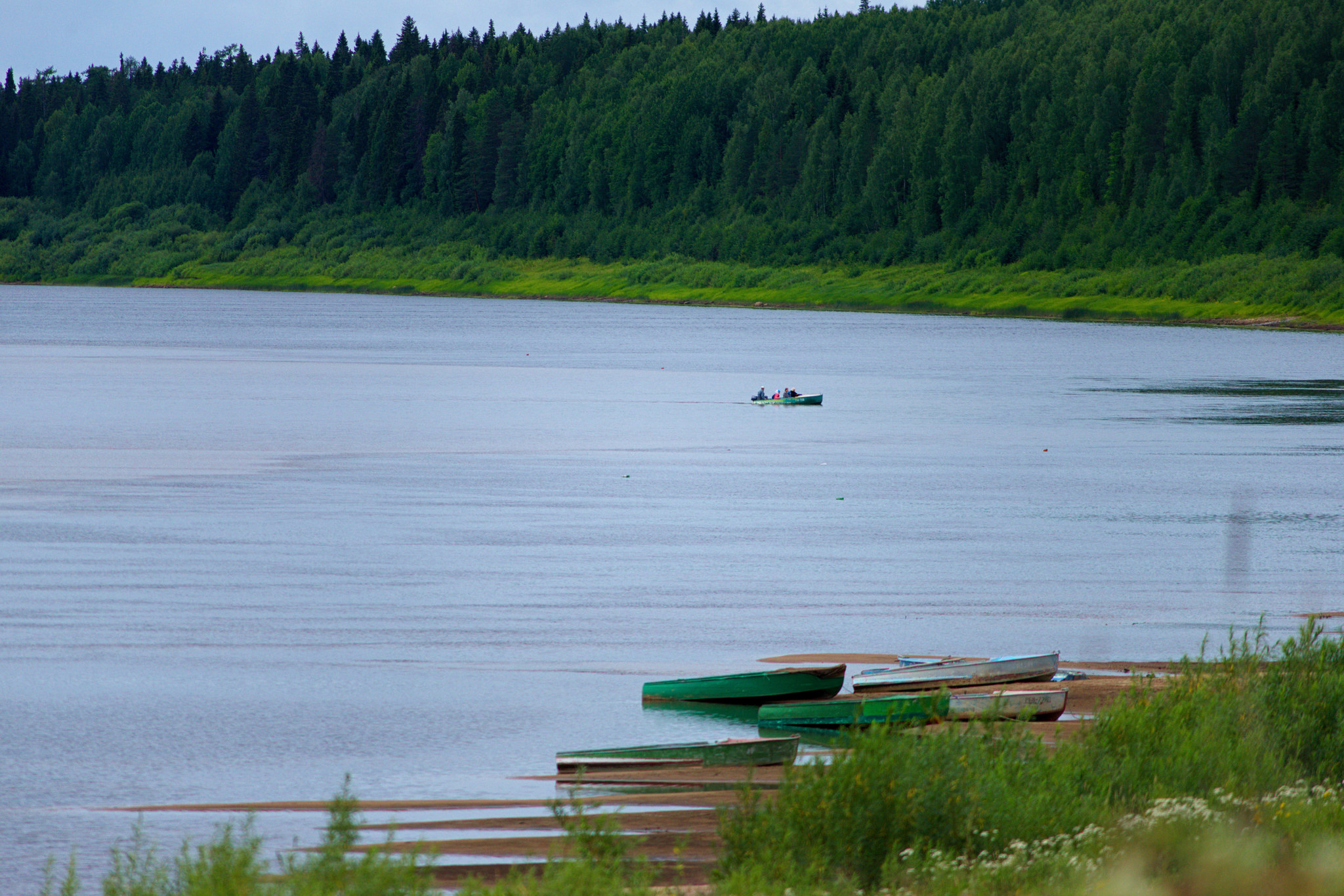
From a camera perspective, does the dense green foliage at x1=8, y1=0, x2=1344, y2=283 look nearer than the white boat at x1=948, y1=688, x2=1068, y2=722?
No

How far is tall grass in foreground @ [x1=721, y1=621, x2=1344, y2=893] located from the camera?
9.94 meters

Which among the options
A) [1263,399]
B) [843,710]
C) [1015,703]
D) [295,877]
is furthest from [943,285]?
[295,877]

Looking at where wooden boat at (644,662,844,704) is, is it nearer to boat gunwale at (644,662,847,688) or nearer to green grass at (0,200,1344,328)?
boat gunwale at (644,662,847,688)

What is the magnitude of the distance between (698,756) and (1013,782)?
3444 mm

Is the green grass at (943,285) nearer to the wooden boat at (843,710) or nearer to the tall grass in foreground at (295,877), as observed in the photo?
the wooden boat at (843,710)

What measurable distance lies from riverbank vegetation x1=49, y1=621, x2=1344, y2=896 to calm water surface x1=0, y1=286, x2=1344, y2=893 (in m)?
3.48

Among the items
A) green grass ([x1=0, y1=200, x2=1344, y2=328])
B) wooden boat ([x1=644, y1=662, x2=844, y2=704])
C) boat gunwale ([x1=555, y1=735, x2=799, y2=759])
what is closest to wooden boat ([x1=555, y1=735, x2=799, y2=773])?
boat gunwale ([x1=555, y1=735, x2=799, y2=759])

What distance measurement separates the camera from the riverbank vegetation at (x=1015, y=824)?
8.51 m

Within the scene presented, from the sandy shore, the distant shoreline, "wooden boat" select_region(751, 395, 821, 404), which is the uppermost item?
the distant shoreline

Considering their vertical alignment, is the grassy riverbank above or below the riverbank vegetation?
above

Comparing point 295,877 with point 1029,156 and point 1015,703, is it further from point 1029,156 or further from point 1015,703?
point 1029,156

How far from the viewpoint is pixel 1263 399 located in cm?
5925

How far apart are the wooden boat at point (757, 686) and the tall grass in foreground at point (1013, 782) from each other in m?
3.38

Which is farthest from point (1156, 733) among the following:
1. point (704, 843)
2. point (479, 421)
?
point (479, 421)
